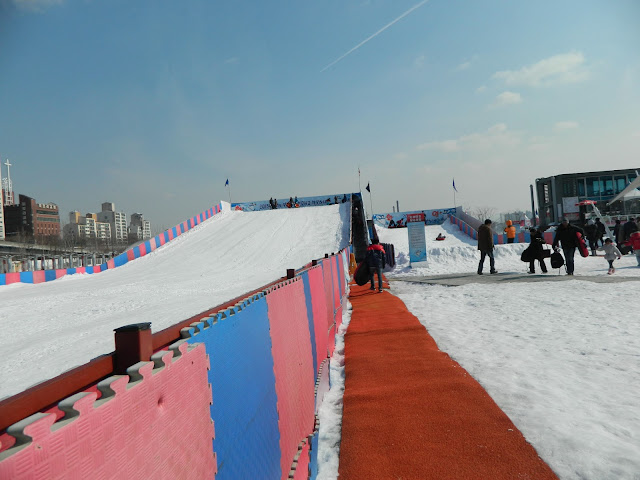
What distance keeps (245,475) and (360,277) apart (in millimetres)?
10601

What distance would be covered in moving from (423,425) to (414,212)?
37.3 meters

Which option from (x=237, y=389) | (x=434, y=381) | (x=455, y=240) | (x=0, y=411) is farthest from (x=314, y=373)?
(x=455, y=240)

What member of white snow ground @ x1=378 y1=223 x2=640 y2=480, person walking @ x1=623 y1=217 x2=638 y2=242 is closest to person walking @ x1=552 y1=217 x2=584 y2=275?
white snow ground @ x1=378 y1=223 x2=640 y2=480

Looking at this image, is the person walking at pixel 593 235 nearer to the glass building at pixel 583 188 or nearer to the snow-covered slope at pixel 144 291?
the snow-covered slope at pixel 144 291

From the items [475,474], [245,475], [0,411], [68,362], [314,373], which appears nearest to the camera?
[0,411]

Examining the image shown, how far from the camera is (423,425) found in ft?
11.6

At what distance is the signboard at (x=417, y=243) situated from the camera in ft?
57.9

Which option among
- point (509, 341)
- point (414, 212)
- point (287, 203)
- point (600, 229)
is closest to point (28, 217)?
point (287, 203)

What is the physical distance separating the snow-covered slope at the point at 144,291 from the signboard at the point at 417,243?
534 centimetres

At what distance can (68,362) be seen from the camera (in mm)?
4848

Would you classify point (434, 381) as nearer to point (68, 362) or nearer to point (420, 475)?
point (420, 475)

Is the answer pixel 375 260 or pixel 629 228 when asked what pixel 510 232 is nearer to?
pixel 629 228

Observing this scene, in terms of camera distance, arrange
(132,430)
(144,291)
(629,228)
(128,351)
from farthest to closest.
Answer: (629,228)
(144,291)
(128,351)
(132,430)

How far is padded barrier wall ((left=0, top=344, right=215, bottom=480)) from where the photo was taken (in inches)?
36.2
